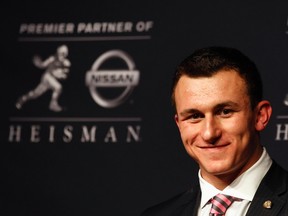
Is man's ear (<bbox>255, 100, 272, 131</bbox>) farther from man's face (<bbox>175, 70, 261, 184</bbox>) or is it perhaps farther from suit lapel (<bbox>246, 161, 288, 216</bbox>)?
suit lapel (<bbox>246, 161, 288, 216</bbox>)

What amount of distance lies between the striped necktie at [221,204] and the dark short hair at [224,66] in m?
0.33

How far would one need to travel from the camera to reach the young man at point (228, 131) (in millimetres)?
2662

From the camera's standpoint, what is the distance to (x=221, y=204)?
2.74 m

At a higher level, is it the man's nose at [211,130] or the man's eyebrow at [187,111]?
the man's eyebrow at [187,111]

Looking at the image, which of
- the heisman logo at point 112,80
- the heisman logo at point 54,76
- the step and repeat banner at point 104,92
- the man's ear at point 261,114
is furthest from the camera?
the heisman logo at point 54,76

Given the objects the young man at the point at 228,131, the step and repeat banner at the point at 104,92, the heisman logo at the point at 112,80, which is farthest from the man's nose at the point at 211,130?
the heisman logo at the point at 112,80

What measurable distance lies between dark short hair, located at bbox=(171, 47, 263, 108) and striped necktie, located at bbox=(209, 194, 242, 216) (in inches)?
12.9

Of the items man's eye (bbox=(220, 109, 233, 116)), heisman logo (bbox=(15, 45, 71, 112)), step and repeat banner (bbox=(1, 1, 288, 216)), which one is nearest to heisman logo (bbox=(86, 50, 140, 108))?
step and repeat banner (bbox=(1, 1, 288, 216))

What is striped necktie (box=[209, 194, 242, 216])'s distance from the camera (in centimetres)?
273

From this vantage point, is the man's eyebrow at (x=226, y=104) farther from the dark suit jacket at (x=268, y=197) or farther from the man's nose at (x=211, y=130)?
the dark suit jacket at (x=268, y=197)

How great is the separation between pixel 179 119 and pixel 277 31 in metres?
1.15

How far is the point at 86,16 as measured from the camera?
4.10m

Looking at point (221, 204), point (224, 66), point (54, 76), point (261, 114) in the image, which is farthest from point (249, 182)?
point (54, 76)

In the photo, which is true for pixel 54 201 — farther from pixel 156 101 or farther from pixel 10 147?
pixel 156 101
